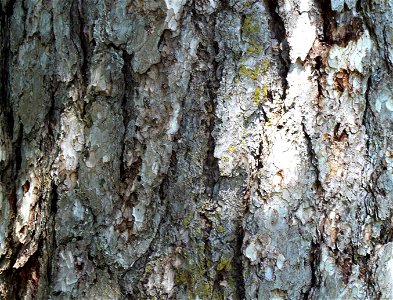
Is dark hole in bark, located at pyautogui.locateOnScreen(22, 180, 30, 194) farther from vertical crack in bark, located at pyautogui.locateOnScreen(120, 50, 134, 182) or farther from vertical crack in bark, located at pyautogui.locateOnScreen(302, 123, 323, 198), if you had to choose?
vertical crack in bark, located at pyautogui.locateOnScreen(302, 123, 323, 198)

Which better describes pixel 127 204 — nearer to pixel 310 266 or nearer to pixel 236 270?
pixel 236 270

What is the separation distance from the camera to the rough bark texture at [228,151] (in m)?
1.22

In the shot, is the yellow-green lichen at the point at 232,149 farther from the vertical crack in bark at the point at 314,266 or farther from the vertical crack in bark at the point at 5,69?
the vertical crack in bark at the point at 5,69

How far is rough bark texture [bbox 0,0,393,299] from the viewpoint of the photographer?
4.00ft

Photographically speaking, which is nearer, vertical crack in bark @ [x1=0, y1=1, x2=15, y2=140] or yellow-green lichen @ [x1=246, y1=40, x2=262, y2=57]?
yellow-green lichen @ [x1=246, y1=40, x2=262, y2=57]

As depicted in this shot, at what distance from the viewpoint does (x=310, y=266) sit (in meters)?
1.22

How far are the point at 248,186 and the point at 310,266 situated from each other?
0.68 ft

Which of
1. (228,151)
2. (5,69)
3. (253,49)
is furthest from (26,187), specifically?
(253,49)

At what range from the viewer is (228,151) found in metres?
1.23

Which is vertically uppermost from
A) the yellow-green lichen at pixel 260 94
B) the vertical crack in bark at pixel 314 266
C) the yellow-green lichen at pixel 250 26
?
the yellow-green lichen at pixel 250 26

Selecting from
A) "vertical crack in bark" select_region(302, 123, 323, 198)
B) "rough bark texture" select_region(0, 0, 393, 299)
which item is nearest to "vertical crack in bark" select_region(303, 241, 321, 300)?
"rough bark texture" select_region(0, 0, 393, 299)

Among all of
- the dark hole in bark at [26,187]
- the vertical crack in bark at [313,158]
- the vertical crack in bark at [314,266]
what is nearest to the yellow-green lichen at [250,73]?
the vertical crack in bark at [313,158]

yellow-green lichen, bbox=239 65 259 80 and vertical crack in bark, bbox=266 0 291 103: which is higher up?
vertical crack in bark, bbox=266 0 291 103

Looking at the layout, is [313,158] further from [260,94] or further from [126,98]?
[126,98]
